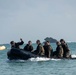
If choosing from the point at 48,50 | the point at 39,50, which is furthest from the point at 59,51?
the point at 39,50

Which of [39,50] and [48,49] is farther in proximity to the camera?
[48,49]

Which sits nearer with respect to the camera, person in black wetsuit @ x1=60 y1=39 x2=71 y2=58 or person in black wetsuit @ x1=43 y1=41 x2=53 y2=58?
person in black wetsuit @ x1=43 y1=41 x2=53 y2=58

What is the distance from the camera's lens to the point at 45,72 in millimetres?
22391

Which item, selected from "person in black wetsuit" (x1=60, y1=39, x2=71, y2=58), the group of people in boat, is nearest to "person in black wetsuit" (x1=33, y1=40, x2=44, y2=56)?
the group of people in boat

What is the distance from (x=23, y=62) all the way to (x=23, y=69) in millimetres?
4676

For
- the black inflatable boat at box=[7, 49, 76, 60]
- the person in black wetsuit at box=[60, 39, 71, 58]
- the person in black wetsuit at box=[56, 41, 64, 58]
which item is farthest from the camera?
the person in black wetsuit at box=[60, 39, 71, 58]

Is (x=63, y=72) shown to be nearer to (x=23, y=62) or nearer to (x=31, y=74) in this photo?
(x=31, y=74)

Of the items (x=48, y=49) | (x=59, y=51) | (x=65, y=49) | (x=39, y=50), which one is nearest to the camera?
(x=39, y=50)

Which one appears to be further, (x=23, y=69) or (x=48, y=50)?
(x=48, y=50)

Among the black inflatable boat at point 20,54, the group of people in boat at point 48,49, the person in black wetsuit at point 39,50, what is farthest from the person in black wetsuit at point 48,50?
the black inflatable boat at point 20,54


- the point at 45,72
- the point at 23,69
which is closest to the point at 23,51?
the point at 23,69

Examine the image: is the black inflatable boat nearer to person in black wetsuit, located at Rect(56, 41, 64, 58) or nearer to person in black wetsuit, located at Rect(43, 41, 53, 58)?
person in black wetsuit, located at Rect(43, 41, 53, 58)

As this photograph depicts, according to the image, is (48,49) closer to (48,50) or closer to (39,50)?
(48,50)

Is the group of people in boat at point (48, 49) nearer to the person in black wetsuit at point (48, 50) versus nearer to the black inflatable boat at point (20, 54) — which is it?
the person in black wetsuit at point (48, 50)
